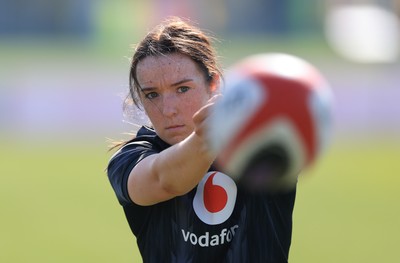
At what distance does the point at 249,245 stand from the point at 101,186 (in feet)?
26.8

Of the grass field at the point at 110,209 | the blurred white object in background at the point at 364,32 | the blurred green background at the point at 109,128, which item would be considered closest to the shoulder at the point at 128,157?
the blurred green background at the point at 109,128

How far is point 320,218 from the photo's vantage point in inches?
386

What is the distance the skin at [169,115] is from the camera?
333 cm

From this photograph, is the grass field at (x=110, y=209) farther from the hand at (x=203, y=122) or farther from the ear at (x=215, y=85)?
the hand at (x=203, y=122)

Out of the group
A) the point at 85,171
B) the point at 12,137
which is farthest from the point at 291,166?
the point at 12,137

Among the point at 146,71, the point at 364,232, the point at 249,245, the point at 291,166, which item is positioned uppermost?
the point at 146,71

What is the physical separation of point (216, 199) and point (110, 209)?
22.3ft

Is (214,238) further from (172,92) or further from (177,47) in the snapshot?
(177,47)

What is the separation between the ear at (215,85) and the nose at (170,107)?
254 millimetres

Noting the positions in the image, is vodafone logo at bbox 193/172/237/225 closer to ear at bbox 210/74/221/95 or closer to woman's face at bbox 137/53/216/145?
woman's face at bbox 137/53/216/145

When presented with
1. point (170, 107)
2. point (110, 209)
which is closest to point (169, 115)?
point (170, 107)

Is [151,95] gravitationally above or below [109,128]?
above

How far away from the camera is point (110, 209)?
34.1 ft

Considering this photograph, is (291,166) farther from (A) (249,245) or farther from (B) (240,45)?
(B) (240,45)
